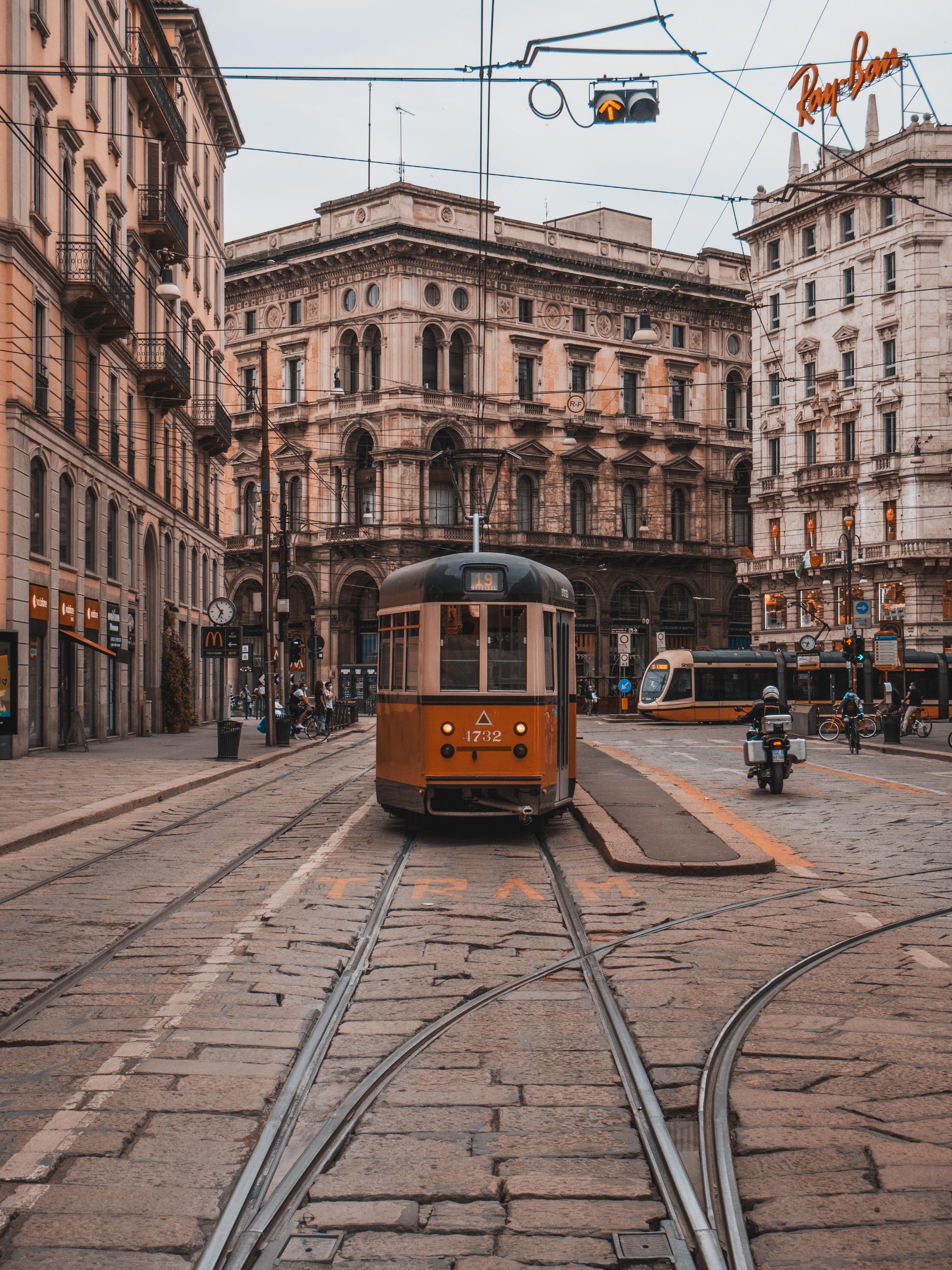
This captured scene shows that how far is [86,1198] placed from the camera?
4191 millimetres

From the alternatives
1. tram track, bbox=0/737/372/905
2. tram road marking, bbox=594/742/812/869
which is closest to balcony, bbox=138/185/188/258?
tram track, bbox=0/737/372/905

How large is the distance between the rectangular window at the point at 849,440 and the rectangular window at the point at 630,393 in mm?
12532

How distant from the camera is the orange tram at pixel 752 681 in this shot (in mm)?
48625

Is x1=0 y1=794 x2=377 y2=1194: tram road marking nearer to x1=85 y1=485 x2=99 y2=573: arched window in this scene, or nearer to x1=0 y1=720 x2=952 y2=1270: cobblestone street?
x1=0 y1=720 x2=952 y2=1270: cobblestone street

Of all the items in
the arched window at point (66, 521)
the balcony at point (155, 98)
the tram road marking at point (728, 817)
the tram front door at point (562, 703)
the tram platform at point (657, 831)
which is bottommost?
the tram road marking at point (728, 817)

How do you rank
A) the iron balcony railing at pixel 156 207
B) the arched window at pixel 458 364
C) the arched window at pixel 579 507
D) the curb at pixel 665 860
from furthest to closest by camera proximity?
the arched window at pixel 579 507
the arched window at pixel 458 364
the iron balcony railing at pixel 156 207
the curb at pixel 665 860

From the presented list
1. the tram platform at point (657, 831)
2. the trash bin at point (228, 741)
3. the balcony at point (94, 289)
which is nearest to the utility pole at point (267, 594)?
the balcony at point (94, 289)

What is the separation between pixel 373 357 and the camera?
62.9 metres

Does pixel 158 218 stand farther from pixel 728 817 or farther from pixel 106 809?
pixel 728 817

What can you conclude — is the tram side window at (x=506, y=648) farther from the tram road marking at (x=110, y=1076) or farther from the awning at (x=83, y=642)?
the awning at (x=83, y=642)

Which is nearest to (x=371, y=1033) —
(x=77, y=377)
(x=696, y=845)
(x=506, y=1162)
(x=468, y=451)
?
(x=506, y=1162)

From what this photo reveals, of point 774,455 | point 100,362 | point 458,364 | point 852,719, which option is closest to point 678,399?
point 774,455

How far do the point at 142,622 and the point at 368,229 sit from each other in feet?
97.6

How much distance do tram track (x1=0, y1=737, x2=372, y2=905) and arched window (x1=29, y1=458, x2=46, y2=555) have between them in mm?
6963
